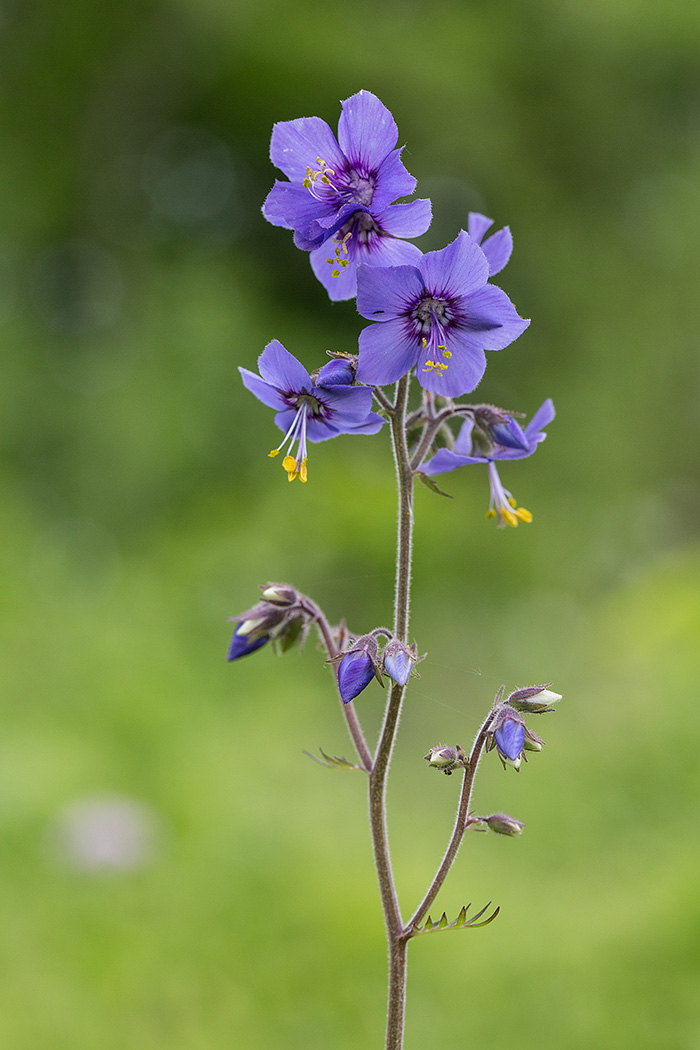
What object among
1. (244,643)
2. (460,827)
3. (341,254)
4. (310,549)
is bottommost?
(460,827)

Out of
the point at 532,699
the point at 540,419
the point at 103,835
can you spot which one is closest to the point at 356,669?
the point at 532,699

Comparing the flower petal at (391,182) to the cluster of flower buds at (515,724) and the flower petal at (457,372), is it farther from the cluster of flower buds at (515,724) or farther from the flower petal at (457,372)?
the cluster of flower buds at (515,724)

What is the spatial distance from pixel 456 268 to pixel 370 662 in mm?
484

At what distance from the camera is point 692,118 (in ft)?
28.6

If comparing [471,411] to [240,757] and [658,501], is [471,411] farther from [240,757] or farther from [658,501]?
[658,501]

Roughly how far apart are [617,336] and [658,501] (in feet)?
5.62

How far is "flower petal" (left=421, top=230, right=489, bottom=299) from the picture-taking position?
109 centimetres

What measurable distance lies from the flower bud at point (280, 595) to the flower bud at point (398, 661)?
0.25m

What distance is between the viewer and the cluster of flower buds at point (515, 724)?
1.12 meters

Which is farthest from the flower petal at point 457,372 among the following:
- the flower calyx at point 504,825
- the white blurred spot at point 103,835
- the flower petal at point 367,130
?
the white blurred spot at point 103,835

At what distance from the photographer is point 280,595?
132cm

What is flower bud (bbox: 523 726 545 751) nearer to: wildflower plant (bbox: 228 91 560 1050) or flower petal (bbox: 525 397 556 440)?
wildflower plant (bbox: 228 91 560 1050)

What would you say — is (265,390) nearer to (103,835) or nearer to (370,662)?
(370,662)

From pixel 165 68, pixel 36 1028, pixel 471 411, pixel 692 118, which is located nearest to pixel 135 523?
pixel 165 68
